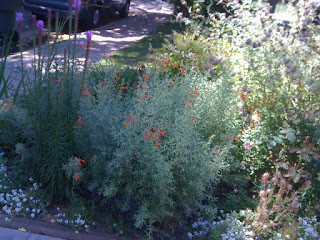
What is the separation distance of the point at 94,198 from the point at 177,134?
3.55 feet

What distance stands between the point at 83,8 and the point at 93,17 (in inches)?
35.2

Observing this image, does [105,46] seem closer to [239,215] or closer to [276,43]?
[276,43]

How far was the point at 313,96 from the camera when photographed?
13.0 ft

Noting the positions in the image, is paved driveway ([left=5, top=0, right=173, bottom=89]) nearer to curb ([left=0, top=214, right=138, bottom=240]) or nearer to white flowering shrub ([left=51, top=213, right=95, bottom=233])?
curb ([left=0, top=214, right=138, bottom=240])

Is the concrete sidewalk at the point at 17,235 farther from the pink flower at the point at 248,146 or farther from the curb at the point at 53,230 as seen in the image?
the pink flower at the point at 248,146

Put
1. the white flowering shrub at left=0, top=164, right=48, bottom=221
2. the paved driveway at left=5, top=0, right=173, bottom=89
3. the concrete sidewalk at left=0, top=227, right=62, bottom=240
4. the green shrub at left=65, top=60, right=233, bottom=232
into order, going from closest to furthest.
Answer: the green shrub at left=65, top=60, right=233, bottom=232, the concrete sidewalk at left=0, top=227, right=62, bottom=240, the white flowering shrub at left=0, top=164, right=48, bottom=221, the paved driveway at left=5, top=0, right=173, bottom=89

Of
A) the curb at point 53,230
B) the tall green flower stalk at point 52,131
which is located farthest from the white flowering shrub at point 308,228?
the tall green flower stalk at point 52,131

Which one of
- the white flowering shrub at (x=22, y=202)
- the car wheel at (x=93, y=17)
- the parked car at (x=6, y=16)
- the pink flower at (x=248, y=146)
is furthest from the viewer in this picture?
the car wheel at (x=93, y=17)

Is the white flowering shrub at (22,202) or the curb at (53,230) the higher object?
the white flowering shrub at (22,202)

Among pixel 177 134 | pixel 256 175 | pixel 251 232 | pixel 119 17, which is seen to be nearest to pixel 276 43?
pixel 256 175

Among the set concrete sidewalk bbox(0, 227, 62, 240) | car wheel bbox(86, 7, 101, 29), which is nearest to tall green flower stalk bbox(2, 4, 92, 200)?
concrete sidewalk bbox(0, 227, 62, 240)

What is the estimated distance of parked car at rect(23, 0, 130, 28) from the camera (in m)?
10.9

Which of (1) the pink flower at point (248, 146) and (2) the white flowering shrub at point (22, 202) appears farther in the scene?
(1) the pink flower at point (248, 146)

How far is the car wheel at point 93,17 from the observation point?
11411 millimetres
